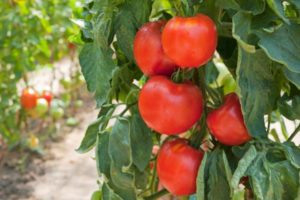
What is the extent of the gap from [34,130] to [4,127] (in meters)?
0.64

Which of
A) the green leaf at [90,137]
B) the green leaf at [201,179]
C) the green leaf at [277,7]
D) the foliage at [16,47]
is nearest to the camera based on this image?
the green leaf at [277,7]

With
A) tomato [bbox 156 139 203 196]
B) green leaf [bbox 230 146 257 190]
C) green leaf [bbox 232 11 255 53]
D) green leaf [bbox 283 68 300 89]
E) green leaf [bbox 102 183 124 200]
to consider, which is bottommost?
green leaf [bbox 102 183 124 200]

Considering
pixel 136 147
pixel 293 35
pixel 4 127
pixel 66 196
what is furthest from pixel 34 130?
pixel 293 35

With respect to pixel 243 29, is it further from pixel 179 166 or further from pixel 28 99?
pixel 28 99

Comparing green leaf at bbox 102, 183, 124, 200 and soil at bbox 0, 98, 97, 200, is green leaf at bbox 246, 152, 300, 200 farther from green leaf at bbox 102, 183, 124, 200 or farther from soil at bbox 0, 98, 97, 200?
soil at bbox 0, 98, 97, 200

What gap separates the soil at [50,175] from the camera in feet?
9.48

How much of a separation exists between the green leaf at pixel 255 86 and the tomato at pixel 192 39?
6cm

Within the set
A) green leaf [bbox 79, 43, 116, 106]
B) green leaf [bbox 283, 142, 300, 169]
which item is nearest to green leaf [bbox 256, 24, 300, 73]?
green leaf [bbox 283, 142, 300, 169]

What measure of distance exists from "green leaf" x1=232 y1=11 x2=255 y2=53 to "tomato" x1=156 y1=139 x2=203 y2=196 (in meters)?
0.22

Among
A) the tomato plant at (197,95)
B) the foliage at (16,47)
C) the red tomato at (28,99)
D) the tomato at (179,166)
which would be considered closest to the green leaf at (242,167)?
the tomato plant at (197,95)

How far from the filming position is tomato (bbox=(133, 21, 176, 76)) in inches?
35.2

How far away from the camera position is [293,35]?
2.58 ft

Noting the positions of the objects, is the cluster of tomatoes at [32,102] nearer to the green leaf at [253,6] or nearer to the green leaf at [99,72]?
the green leaf at [99,72]

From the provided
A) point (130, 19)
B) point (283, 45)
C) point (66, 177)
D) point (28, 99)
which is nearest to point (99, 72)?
point (130, 19)
